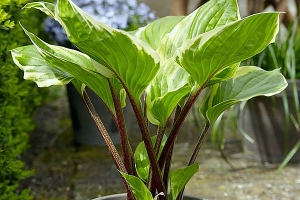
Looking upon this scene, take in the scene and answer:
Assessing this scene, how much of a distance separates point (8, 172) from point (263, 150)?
130 cm

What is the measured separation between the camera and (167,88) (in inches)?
46.7

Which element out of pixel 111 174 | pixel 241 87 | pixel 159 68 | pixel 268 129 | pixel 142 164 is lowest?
pixel 111 174

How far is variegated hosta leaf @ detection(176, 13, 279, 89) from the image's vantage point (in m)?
0.94

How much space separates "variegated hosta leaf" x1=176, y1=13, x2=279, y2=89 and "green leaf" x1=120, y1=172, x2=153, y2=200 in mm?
255

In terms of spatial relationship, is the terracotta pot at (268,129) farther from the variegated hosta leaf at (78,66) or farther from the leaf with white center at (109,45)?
the leaf with white center at (109,45)

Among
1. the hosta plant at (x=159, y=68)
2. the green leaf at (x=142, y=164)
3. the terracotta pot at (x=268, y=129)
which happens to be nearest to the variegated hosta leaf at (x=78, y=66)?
the hosta plant at (x=159, y=68)

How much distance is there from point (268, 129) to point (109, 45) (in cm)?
165

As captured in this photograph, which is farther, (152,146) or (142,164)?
(142,164)

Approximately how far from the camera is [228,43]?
0.96 metres

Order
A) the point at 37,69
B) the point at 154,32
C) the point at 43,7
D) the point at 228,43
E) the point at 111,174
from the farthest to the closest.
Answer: the point at 111,174 < the point at 154,32 < the point at 37,69 < the point at 43,7 < the point at 228,43

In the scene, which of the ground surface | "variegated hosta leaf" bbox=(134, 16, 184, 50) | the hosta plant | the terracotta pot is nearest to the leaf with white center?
the hosta plant

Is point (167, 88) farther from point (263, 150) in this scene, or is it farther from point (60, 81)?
point (263, 150)

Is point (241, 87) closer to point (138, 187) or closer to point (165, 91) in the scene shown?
point (165, 91)

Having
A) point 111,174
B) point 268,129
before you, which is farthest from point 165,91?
point 268,129
